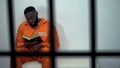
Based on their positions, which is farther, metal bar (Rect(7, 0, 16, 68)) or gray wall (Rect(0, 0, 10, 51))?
gray wall (Rect(0, 0, 10, 51))

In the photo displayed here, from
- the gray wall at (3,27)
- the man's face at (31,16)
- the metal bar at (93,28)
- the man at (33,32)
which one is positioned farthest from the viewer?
the gray wall at (3,27)

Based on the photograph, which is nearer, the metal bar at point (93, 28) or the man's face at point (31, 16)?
the metal bar at point (93, 28)

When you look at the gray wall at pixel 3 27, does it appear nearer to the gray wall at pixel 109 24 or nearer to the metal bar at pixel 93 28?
the gray wall at pixel 109 24

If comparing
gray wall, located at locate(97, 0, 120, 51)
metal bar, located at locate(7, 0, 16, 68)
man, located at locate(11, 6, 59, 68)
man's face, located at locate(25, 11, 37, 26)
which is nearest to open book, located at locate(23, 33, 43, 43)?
man, located at locate(11, 6, 59, 68)

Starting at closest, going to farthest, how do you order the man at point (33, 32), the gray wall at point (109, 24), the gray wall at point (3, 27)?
the man at point (33, 32) → the gray wall at point (109, 24) → the gray wall at point (3, 27)

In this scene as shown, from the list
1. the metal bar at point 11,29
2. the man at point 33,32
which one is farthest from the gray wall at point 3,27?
the metal bar at point 11,29

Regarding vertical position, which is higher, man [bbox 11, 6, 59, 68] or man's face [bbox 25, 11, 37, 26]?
man's face [bbox 25, 11, 37, 26]

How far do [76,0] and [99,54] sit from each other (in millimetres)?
1751

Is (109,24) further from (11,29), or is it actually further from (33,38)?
(11,29)

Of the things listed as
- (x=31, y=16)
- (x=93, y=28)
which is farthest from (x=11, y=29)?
(x=31, y=16)

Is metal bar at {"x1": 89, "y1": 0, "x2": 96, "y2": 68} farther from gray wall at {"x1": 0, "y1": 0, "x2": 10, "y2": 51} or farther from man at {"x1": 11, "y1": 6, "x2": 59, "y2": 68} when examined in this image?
gray wall at {"x1": 0, "y1": 0, "x2": 10, "y2": 51}

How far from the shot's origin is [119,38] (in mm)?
2508

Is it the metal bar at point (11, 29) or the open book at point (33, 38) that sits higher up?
the metal bar at point (11, 29)

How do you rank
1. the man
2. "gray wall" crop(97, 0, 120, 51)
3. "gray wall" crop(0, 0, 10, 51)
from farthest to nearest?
"gray wall" crop(0, 0, 10, 51)
"gray wall" crop(97, 0, 120, 51)
the man
